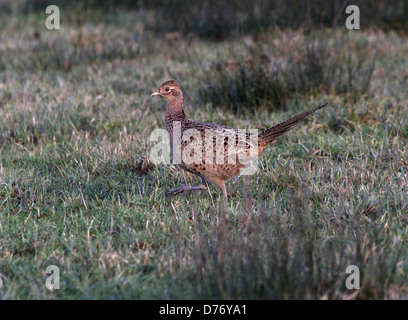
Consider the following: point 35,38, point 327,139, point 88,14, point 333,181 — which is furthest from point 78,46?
point 333,181

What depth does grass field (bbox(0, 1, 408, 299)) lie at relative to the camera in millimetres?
3039

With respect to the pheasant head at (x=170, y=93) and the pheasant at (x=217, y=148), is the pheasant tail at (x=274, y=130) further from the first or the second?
the pheasant head at (x=170, y=93)

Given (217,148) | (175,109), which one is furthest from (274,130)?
(175,109)

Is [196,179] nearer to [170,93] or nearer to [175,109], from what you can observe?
[175,109]

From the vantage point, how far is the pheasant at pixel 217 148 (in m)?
4.22

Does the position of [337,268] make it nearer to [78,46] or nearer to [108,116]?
[108,116]

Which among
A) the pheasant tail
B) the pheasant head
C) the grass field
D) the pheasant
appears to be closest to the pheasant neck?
the pheasant head

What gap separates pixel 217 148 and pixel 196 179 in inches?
28.9

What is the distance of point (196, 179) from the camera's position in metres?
4.89

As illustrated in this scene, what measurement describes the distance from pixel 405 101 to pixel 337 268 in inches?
163

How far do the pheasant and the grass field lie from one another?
213mm

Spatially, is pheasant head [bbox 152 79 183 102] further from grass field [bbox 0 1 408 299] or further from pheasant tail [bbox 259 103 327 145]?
pheasant tail [bbox 259 103 327 145]

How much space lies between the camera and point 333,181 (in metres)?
4.51

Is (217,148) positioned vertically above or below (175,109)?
below
